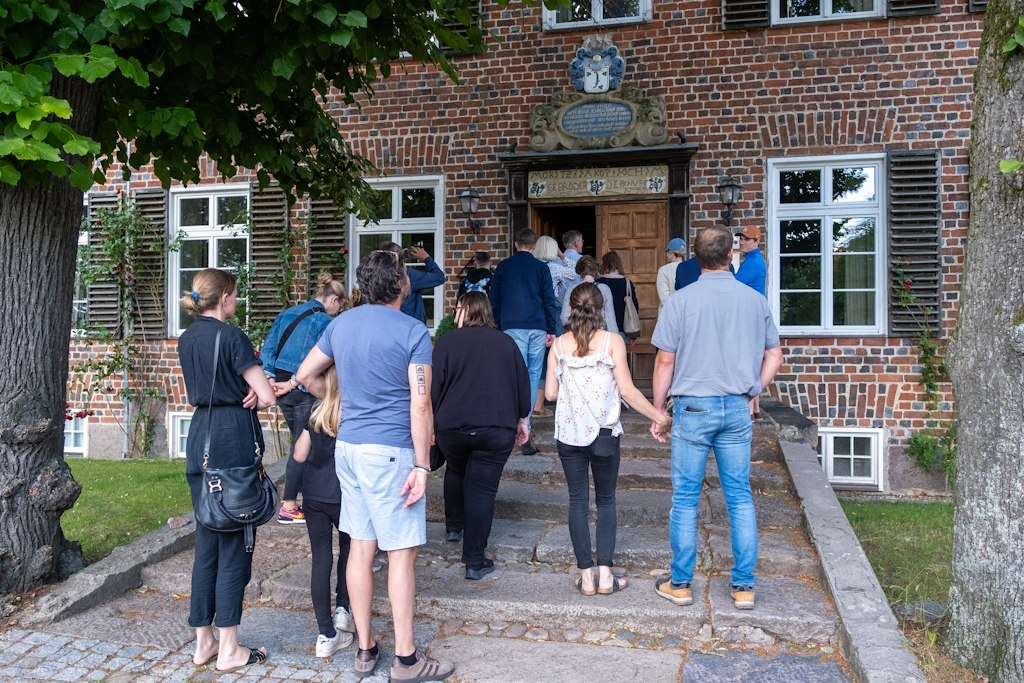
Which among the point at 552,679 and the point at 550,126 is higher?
the point at 550,126

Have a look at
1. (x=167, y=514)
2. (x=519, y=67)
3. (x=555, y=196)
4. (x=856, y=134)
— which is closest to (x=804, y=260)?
(x=856, y=134)

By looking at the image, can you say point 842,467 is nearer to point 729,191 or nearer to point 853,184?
point 853,184

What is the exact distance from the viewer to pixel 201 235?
1139 cm

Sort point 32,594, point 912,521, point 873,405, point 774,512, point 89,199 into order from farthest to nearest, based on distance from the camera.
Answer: point 89,199 → point 873,405 → point 912,521 → point 774,512 → point 32,594

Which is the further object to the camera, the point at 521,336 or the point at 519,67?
the point at 519,67

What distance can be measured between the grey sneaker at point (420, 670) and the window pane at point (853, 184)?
7444mm

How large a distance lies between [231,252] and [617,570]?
7966 mm

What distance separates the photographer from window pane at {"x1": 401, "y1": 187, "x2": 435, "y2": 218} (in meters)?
10.6

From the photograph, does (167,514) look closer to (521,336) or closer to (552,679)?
(521,336)

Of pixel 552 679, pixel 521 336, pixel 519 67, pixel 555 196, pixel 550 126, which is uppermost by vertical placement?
pixel 519 67

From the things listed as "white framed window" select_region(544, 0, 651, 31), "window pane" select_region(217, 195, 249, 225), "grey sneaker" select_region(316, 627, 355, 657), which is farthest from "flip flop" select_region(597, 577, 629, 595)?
"window pane" select_region(217, 195, 249, 225)

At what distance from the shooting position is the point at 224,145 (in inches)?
242

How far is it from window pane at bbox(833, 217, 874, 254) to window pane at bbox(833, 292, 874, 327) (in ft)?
1.64

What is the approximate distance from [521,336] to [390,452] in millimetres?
3539
